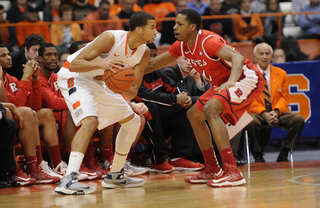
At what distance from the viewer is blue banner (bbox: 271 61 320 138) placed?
7.20 m

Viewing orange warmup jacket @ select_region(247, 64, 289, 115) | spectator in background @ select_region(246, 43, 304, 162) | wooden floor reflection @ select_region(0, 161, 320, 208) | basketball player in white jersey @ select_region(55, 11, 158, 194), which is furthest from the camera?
orange warmup jacket @ select_region(247, 64, 289, 115)

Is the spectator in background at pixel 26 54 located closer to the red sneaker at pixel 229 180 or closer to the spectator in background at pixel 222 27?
the red sneaker at pixel 229 180

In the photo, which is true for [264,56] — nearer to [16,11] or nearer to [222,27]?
[222,27]

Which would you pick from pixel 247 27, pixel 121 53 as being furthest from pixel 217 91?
pixel 247 27

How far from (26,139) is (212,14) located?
5886 mm

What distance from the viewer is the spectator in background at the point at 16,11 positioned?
9203 millimetres

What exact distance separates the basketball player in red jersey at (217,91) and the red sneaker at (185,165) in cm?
123

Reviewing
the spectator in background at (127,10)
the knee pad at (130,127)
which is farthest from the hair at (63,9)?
the knee pad at (130,127)

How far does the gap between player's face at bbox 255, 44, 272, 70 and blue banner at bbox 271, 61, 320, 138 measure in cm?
61

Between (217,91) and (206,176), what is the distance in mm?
948

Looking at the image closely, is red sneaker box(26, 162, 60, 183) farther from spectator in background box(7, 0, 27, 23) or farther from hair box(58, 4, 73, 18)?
spectator in background box(7, 0, 27, 23)

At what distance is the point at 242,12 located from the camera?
9570mm

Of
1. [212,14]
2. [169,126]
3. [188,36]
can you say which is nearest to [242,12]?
[212,14]

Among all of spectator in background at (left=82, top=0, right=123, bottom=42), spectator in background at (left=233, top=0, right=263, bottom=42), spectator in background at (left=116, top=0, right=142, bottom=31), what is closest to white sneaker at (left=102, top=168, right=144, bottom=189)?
spectator in background at (left=82, top=0, right=123, bottom=42)
